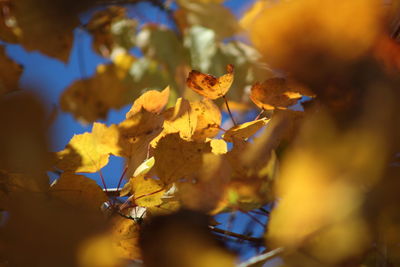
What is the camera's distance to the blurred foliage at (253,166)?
0.30 m

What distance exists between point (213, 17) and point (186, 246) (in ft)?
2.95

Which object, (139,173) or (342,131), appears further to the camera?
(139,173)

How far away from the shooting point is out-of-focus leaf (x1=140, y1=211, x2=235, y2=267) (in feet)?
1.10

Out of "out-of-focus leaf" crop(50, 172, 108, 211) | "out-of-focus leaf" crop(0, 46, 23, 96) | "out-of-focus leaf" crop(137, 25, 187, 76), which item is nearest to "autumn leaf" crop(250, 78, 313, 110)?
"out-of-focus leaf" crop(50, 172, 108, 211)

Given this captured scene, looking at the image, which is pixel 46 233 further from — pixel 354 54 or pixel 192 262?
pixel 354 54

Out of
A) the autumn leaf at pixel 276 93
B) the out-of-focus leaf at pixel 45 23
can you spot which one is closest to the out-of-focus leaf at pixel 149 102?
the autumn leaf at pixel 276 93

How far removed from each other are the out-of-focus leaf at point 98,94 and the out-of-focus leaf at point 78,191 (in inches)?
39.1

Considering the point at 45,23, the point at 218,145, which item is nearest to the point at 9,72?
the point at 45,23

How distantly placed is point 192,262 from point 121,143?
0.17m

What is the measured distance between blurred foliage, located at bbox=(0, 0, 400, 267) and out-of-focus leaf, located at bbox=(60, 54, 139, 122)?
3.10 feet

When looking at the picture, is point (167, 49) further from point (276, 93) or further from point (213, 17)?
point (276, 93)

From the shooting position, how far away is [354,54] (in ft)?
1.40

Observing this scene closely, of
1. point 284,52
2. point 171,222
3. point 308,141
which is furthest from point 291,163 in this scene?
point 284,52

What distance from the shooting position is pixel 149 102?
45 cm
